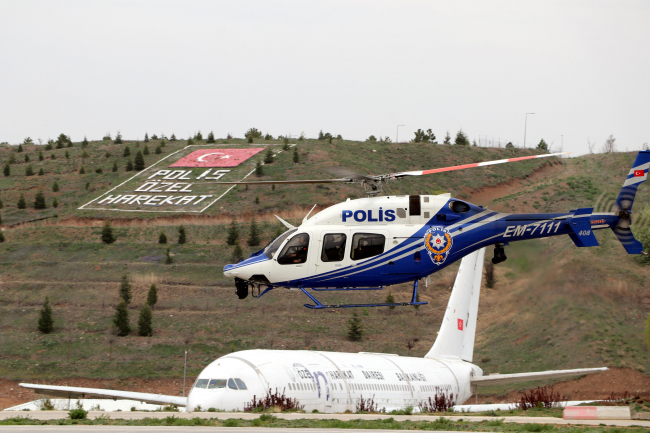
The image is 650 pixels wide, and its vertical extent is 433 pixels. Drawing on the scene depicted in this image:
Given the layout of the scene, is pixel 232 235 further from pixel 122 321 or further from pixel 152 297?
pixel 122 321

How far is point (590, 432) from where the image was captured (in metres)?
20.5

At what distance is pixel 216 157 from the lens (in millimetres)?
101188

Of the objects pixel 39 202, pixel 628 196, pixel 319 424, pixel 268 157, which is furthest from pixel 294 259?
pixel 39 202

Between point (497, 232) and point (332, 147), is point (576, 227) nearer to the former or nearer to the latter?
point (497, 232)

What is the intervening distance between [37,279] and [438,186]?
48200 millimetres

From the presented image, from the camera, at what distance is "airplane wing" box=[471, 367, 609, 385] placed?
3728cm

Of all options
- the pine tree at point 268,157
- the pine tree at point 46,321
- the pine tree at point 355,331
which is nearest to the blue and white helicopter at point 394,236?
the pine tree at point 355,331

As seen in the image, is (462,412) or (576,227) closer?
(576,227)

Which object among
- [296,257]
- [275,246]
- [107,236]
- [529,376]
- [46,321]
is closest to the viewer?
[296,257]

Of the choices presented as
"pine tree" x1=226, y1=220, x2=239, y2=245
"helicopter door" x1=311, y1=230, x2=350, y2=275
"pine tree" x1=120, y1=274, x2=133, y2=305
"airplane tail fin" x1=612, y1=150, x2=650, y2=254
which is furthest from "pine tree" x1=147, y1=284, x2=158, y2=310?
"airplane tail fin" x1=612, y1=150, x2=650, y2=254

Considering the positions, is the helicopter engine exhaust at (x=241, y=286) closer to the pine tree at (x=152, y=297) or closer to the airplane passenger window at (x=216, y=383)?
the airplane passenger window at (x=216, y=383)

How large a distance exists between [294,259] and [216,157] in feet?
255

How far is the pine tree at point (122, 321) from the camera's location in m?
58.1

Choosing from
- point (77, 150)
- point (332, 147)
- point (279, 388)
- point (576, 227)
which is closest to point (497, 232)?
point (576, 227)
